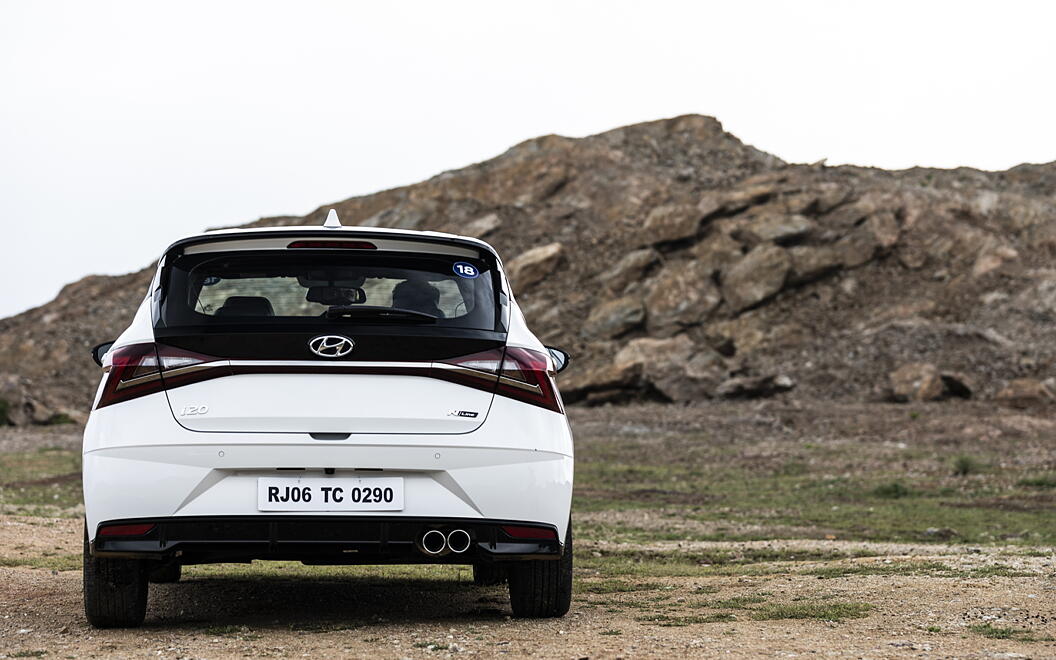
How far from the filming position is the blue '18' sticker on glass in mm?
5848

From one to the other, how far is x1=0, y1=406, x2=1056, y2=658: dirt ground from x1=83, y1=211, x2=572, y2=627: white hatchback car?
Answer: 0.42 metres

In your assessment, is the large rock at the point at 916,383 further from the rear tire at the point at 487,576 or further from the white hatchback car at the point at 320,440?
the white hatchback car at the point at 320,440

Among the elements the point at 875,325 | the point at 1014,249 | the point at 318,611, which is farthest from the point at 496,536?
the point at 1014,249

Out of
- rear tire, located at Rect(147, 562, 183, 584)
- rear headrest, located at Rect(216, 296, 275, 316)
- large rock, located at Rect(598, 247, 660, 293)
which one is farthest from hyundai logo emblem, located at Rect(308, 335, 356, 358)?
large rock, located at Rect(598, 247, 660, 293)

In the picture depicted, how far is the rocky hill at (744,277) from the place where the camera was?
37.7m

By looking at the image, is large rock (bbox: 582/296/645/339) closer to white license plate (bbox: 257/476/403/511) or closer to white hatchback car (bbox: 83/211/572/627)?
white hatchback car (bbox: 83/211/572/627)

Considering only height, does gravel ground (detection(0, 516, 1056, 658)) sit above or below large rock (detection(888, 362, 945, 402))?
above

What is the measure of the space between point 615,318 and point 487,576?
3652 cm

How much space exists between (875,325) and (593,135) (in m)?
23.9

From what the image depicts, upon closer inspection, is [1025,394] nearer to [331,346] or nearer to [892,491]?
[892,491]

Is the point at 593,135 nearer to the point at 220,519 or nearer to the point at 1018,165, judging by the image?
the point at 1018,165

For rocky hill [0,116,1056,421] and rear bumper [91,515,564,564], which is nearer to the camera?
rear bumper [91,515,564,564]

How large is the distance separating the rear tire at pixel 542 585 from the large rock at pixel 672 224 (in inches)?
1607

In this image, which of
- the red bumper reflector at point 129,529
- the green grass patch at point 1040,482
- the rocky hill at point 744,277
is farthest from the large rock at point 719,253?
the red bumper reflector at point 129,529
